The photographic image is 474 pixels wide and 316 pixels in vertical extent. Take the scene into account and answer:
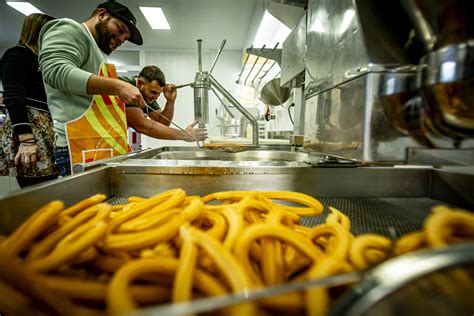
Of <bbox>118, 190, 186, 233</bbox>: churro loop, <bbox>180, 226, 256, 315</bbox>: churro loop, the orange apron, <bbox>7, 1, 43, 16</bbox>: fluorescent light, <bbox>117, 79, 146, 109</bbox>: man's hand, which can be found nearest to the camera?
<bbox>180, 226, 256, 315</bbox>: churro loop

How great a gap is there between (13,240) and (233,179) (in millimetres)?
500

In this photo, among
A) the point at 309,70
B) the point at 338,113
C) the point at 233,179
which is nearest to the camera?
the point at 338,113

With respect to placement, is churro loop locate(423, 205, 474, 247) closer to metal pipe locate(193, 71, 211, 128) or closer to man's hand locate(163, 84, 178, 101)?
metal pipe locate(193, 71, 211, 128)

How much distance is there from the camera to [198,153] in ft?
4.50

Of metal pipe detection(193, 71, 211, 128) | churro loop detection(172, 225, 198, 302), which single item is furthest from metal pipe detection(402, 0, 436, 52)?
metal pipe detection(193, 71, 211, 128)

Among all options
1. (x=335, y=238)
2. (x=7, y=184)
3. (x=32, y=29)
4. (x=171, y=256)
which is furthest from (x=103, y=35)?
(x=7, y=184)

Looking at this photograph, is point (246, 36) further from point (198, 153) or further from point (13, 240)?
point (13, 240)

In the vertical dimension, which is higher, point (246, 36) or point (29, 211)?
point (246, 36)

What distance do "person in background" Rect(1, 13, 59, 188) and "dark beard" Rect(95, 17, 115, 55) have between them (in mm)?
247

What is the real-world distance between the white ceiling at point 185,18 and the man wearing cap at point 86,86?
2294mm

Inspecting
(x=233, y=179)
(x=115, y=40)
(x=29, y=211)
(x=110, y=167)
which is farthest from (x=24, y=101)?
(x=233, y=179)

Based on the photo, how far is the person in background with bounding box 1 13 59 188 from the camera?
1.14 m

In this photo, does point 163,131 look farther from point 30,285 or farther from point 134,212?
point 30,285

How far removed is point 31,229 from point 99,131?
3.17ft
